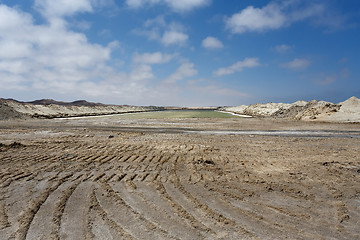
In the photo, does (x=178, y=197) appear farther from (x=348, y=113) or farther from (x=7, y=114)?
(x=7, y=114)

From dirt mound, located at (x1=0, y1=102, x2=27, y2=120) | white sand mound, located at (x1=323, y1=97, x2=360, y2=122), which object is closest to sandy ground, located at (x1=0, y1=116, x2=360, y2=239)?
white sand mound, located at (x1=323, y1=97, x2=360, y2=122)

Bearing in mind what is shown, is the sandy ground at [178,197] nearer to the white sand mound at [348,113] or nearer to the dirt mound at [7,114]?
the white sand mound at [348,113]

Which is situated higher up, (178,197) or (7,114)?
(7,114)

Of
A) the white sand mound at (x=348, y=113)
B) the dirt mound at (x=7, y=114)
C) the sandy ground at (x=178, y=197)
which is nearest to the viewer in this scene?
the sandy ground at (x=178, y=197)

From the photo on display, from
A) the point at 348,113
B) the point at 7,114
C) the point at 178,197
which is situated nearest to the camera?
the point at 178,197

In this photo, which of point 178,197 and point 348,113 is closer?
point 178,197

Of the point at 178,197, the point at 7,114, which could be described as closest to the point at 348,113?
the point at 178,197

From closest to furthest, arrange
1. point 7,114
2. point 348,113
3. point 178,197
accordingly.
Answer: point 178,197
point 348,113
point 7,114

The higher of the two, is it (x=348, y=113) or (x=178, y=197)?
(x=348, y=113)

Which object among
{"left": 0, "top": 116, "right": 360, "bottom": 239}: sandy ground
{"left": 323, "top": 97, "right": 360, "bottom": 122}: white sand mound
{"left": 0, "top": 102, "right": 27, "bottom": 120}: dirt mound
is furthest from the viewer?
{"left": 0, "top": 102, "right": 27, "bottom": 120}: dirt mound

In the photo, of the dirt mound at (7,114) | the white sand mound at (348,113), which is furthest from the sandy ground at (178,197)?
the dirt mound at (7,114)

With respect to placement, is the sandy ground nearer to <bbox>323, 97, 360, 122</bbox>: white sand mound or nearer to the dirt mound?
<bbox>323, 97, 360, 122</bbox>: white sand mound

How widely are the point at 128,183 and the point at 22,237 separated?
240 centimetres

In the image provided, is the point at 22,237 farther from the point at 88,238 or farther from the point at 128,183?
the point at 128,183
